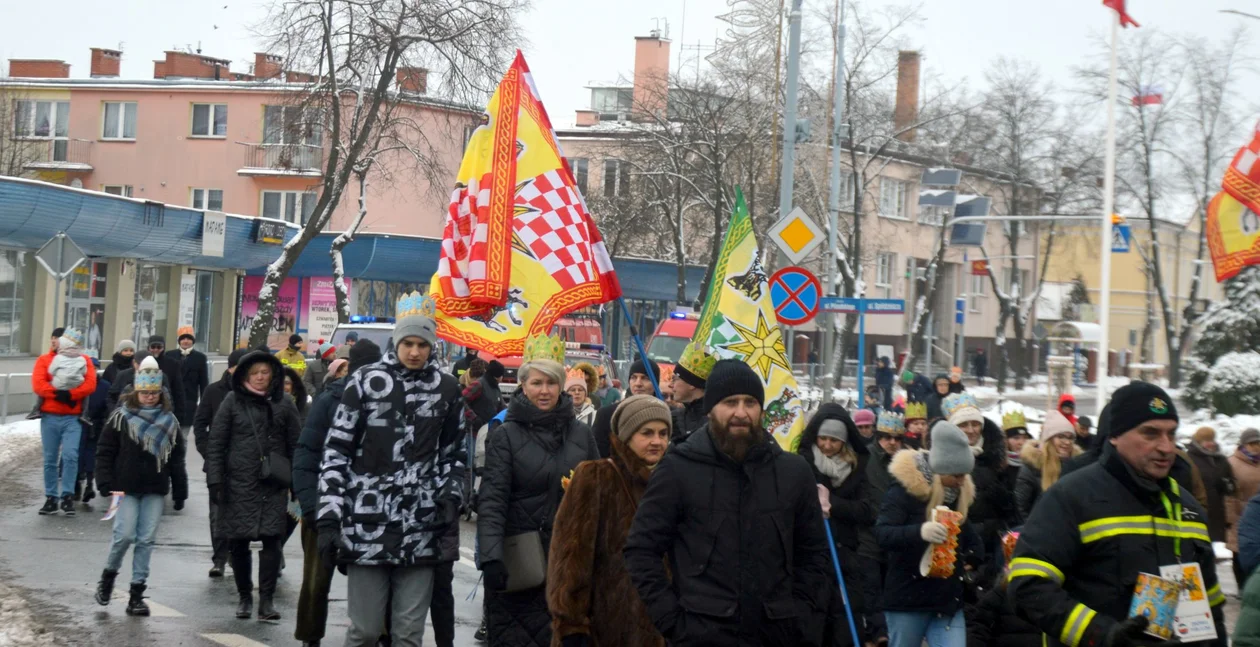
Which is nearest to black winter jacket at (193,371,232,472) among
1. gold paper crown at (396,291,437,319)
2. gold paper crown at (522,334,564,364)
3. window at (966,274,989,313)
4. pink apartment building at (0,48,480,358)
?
gold paper crown at (396,291,437,319)

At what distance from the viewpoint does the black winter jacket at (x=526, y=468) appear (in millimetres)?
7059

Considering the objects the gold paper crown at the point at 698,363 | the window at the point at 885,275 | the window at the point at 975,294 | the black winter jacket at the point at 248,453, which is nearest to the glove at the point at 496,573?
the gold paper crown at the point at 698,363

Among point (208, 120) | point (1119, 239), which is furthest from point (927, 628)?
point (208, 120)

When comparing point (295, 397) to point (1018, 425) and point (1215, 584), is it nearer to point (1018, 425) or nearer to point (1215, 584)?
point (1018, 425)

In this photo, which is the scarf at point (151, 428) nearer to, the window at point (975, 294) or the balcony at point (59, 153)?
the balcony at point (59, 153)

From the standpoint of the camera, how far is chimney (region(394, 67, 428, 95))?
32888 mm

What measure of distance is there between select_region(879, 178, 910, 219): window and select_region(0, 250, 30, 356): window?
36.4 m

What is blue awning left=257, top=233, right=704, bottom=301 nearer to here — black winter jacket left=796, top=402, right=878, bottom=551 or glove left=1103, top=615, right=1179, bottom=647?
black winter jacket left=796, top=402, right=878, bottom=551

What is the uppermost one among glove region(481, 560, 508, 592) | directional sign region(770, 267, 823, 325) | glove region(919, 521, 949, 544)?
directional sign region(770, 267, 823, 325)

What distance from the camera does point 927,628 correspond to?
7.41 m

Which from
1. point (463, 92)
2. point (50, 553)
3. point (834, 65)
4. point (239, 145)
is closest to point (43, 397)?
point (50, 553)

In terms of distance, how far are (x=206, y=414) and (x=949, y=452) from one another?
5.66m

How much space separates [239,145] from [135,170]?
402 cm

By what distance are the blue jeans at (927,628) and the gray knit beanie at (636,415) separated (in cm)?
211
